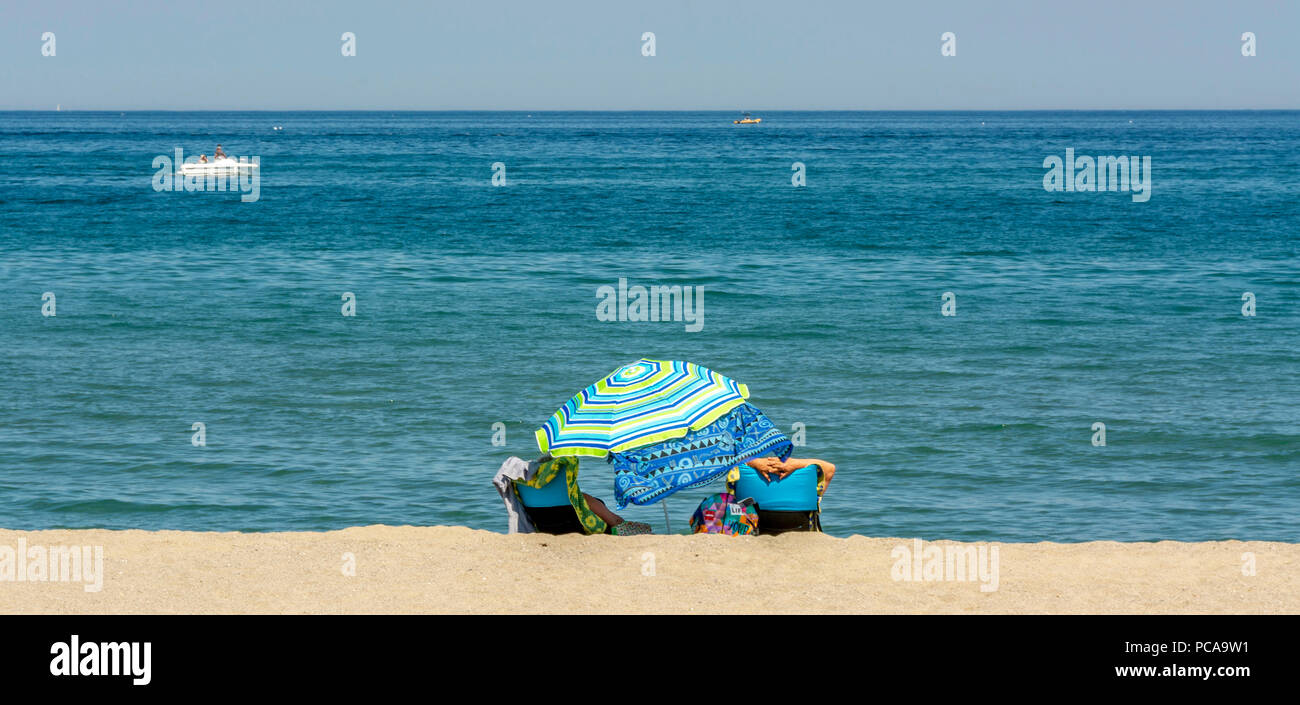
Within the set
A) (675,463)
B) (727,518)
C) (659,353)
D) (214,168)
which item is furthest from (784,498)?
(214,168)

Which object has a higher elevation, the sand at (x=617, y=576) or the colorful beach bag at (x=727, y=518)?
the colorful beach bag at (x=727, y=518)

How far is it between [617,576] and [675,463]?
1.12 metres

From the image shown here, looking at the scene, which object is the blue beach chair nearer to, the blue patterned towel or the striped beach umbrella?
the blue patterned towel

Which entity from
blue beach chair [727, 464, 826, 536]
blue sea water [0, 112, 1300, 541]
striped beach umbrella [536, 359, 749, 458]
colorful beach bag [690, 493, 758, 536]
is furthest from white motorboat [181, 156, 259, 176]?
blue beach chair [727, 464, 826, 536]

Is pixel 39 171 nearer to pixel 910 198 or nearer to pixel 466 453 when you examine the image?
pixel 910 198

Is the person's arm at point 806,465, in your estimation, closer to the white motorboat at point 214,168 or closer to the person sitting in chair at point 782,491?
the person sitting in chair at point 782,491

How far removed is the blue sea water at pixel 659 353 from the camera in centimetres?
1330

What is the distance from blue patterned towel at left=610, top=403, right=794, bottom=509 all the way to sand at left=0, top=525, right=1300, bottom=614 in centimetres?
41

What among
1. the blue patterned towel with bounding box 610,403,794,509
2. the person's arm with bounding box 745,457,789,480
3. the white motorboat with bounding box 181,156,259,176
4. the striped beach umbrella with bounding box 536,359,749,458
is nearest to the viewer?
the striped beach umbrella with bounding box 536,359,749,458

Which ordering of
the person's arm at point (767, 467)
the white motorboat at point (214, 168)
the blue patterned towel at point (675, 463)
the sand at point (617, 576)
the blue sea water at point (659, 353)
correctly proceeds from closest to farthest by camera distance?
1. the sand at point (617, 576)
2. the blue patterned towel at point (675, 463)
3. the person's arm at point (767, 467)
4. the blue sea water at point (659, 353)
5. the white motorboat at point (214, 168)

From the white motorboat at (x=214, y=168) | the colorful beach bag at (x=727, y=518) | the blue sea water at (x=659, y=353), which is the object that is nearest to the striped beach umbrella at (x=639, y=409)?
Answer: the colorful beach bag at (x=727, y=518)

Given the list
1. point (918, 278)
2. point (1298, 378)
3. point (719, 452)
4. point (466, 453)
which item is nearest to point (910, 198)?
point (918, 278)

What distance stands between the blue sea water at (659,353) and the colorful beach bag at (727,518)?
7.37ft

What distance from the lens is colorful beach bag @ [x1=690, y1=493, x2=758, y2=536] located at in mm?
10086
